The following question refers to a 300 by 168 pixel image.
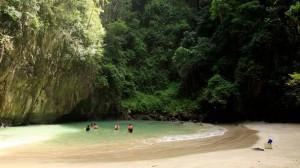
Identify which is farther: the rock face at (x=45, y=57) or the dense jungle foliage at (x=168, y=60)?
the dense jungle foliage at (x=168, y=60)

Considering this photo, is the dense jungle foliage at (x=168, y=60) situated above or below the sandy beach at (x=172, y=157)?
above

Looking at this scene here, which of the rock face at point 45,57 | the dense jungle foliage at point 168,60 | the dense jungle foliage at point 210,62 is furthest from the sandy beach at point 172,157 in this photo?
the dense jungle foliage at point 210,62

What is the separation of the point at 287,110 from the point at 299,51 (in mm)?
5479

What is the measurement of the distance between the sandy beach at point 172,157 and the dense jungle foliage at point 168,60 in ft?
34.9

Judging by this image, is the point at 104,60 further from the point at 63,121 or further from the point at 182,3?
the point at 182,3

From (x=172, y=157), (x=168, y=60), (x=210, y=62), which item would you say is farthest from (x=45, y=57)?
(x=168, y=60)

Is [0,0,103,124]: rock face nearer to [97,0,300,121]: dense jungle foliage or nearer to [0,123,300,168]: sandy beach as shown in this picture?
[97,0,300,121]: dense jungle foliage

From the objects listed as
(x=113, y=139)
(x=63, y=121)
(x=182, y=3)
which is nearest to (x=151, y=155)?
(x=113, y=139)

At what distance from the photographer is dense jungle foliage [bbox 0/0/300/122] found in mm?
28359

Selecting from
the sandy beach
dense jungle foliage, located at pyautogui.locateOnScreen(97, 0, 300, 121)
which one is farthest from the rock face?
the sandy beach

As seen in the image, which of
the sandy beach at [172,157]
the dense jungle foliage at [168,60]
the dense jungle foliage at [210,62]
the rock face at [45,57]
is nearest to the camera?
the sandy beach at [172,157]

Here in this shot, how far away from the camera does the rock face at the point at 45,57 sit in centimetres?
2527

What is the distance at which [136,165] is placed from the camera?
13.9 meters

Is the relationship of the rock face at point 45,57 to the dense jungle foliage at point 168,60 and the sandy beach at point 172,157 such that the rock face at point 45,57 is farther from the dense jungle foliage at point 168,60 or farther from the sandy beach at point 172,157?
the sandy beach at point 172,157
